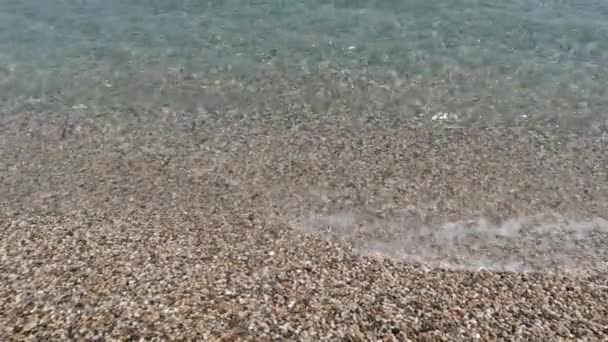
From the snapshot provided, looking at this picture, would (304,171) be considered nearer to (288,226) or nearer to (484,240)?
(288,226)

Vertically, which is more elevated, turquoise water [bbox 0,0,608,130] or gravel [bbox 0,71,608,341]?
turquoise water [bbox 0,0,608,130]

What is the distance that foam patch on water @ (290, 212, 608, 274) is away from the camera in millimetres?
14203

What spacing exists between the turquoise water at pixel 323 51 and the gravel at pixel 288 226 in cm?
166

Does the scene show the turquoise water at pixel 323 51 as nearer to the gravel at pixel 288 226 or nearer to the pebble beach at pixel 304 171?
the pebble beach at pixel 304 171

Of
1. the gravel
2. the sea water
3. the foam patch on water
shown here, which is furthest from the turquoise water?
the foam patch on water

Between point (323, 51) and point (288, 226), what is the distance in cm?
1178

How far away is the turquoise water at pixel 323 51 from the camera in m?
21.6

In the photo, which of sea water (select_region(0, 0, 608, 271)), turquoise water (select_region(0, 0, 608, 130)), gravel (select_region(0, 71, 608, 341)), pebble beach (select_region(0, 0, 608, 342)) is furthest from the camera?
turquoise water (select_region(0, 0, 608, 130))

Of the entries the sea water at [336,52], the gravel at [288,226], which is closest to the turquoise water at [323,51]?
the sea water at [336,52]

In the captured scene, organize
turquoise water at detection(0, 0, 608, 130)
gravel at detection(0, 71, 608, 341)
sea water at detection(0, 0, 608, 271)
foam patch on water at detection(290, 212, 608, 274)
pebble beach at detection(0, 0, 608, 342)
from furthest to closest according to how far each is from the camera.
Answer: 1. turquoise water at detection(0, 0, 608, 130)
2. sea water at detection(0, 0, 608, 271)
3. foam patch on water at detection(290, 212, 608, 274)
4. pebble beach at detection(0, 0, 608, 342)
5. gravel at detection(0, 71, 608, 341)

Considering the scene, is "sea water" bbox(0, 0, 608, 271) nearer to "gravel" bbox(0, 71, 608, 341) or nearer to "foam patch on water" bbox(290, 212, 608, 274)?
"foam patch on water" bbox(290, 212, 608, 274)

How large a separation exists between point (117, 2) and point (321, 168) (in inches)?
674

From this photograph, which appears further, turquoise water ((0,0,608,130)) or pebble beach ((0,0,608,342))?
turquoise water ((0,0,608,130))

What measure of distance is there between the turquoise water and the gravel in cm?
166
